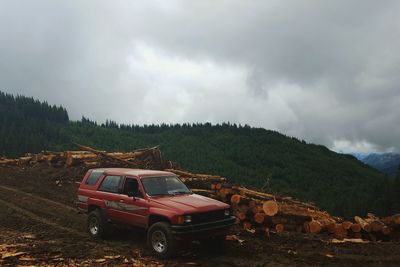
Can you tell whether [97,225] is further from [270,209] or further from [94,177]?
[270,209]

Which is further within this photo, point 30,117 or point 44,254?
point 30,117

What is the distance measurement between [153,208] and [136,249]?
131cm

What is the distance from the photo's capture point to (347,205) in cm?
7894

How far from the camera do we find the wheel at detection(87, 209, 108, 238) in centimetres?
1105

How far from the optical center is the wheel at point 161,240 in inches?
355

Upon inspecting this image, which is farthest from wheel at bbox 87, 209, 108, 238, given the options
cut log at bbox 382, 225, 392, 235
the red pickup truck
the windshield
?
cut log at bbox 382, 225, 392, 235

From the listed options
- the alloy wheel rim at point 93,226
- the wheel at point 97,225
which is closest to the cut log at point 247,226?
the wheel at point 97,225

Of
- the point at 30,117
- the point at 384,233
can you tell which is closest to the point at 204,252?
the point at 384,233

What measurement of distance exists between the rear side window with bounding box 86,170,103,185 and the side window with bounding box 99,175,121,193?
0.41 metres

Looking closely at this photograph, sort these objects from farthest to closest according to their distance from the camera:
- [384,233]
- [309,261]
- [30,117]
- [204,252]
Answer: [30,117]
[384,233]
[204,252]
[309,261]

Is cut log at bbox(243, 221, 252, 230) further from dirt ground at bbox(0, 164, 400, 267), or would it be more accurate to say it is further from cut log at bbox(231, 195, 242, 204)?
cut log at bbox(231, 195, 242, 204)

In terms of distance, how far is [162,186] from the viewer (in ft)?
34.3

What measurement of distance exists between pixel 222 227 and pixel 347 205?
3014 inches

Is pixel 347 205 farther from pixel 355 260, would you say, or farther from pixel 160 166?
pixel 355 260
